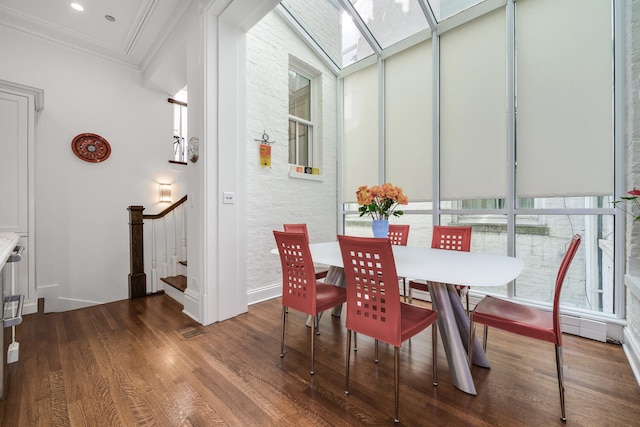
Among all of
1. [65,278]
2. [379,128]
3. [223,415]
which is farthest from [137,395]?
[379,128]

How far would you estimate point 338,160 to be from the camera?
14.5 feet

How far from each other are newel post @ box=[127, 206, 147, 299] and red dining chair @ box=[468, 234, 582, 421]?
12.5ft

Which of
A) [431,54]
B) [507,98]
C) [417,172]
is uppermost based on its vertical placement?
[431,54]

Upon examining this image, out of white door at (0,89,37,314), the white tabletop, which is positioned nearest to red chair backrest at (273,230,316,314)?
the white tabletop

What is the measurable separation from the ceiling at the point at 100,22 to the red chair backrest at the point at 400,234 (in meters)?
3.31

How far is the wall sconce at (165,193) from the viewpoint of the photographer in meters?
4.12

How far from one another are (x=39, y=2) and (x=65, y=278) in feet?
10.2

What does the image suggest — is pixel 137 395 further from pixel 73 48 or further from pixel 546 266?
pixel 73 48

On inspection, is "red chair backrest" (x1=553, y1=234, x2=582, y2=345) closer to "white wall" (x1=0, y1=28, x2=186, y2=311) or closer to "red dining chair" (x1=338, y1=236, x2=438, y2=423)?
"red dining chair" (x1=338, y1=236, x2=438, y2=423)

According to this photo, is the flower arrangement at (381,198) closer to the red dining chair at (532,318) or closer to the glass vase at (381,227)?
the glass vase at (381,227)

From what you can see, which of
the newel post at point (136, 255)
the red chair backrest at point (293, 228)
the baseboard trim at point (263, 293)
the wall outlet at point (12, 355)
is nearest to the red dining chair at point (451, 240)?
the red chair backrest at point (293, 228)

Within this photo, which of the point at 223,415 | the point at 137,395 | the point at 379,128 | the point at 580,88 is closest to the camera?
the point at 223,415

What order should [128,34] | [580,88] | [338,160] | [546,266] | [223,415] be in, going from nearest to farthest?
1. [223,415]
2. [580,88]
3. [546,266]
4. [128,34]
5. [338,160]

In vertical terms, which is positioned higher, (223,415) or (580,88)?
(580,88)
